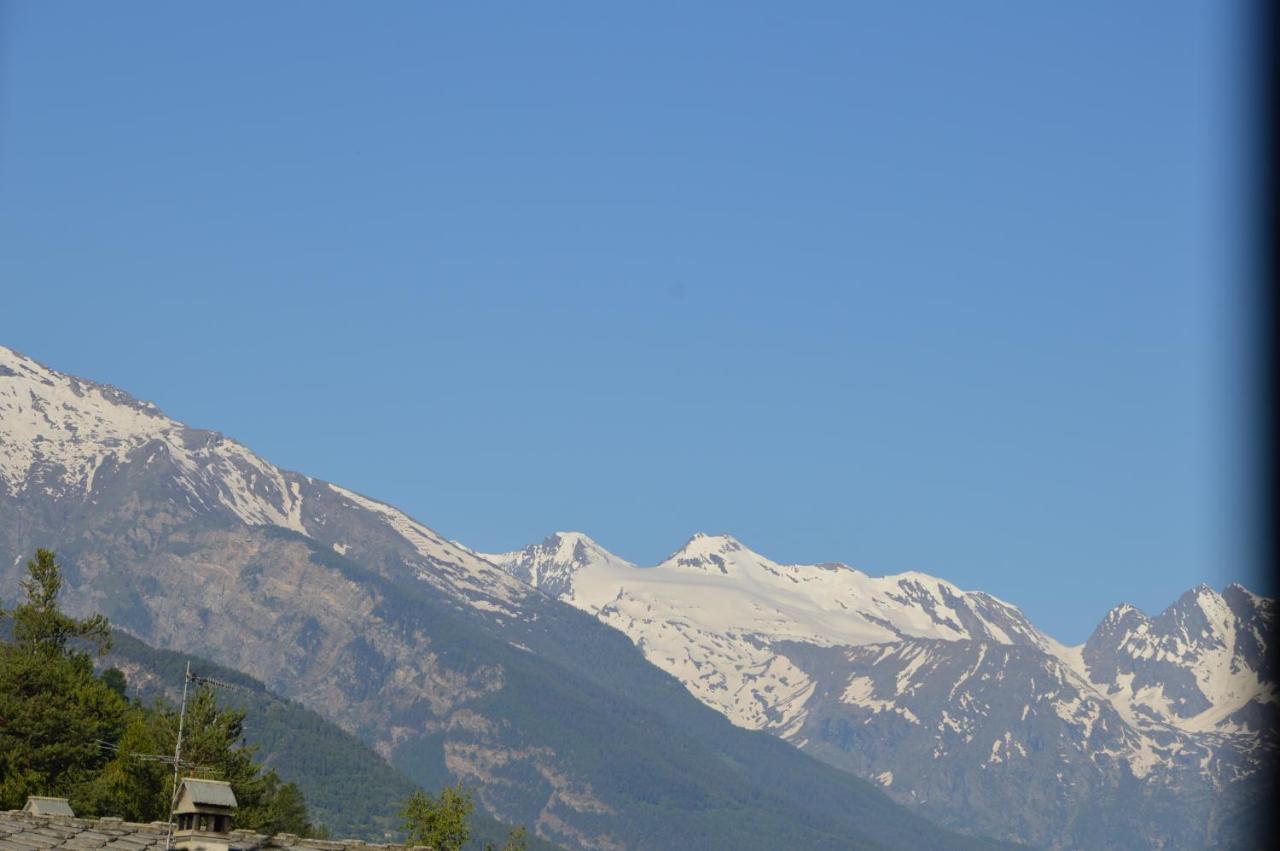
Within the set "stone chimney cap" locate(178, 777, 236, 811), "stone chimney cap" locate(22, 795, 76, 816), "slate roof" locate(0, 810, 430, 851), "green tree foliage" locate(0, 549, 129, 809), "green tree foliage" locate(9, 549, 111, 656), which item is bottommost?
"slate roof" locate(0, 810, 430, 851)

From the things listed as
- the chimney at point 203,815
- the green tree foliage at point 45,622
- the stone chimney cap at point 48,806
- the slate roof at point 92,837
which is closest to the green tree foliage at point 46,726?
the green tree foliage at point 45,622

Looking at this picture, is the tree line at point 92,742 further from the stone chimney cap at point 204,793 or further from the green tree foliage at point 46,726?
the stone chimney cap at point 204,793

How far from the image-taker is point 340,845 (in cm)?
8238

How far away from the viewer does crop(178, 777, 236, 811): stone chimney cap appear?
231 ft

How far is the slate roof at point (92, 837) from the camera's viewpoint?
7162cm

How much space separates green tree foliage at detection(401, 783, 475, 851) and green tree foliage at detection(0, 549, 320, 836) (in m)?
11.8

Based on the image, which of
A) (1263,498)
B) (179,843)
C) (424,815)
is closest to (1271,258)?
(1263,498)

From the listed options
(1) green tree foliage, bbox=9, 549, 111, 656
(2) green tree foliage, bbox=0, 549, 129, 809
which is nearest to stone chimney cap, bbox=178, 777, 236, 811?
(2) green tree foliage, bbox=0, 549, 129, 809

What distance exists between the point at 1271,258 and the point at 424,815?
127 metres

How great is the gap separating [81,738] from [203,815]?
75.3 metres

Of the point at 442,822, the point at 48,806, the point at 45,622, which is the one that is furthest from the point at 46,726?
the point at 48,806

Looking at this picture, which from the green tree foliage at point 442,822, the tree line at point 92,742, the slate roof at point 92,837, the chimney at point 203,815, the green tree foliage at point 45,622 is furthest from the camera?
the green tree foliage at point 45,622

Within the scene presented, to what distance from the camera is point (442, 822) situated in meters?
166

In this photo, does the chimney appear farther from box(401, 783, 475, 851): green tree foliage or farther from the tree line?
box(401, 783, 475, 851): green tree foliage
